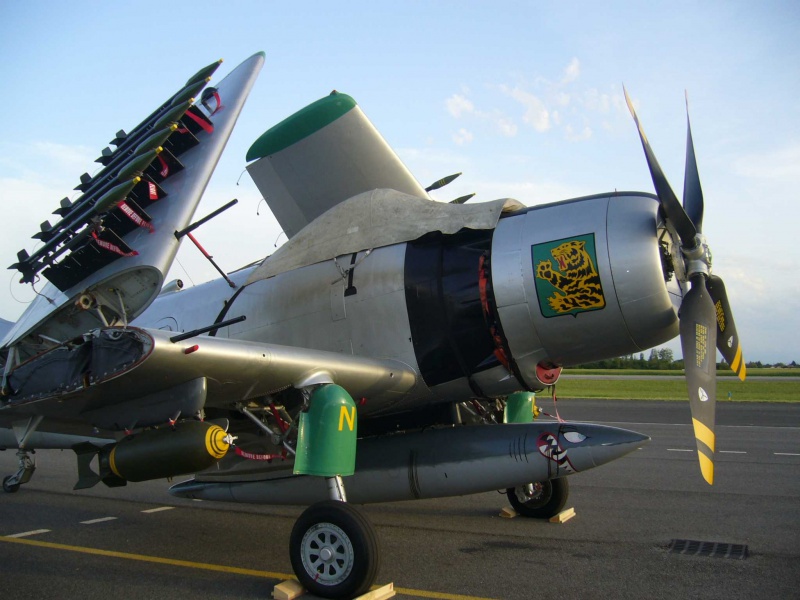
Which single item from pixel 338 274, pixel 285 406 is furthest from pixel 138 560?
pixel 338 274

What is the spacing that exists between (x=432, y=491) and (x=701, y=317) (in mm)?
2805

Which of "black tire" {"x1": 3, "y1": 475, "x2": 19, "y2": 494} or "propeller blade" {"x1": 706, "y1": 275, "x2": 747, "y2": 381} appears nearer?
"propeller blade" {"x1": 706, "y1": 275, "x2": 747, "y2": 381}

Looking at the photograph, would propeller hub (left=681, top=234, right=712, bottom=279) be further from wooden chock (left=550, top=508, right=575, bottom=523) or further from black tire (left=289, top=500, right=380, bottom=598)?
black tire (left=289, top=500, right=380, bottom=598)

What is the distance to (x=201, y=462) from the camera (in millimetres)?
4926

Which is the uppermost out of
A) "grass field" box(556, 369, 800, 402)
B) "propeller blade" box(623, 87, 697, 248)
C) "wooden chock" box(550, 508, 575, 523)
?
"propeller blade" box(623, 87, 697, 248)

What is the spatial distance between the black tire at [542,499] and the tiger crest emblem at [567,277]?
8.02 ft

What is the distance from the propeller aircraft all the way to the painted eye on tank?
0.5 inches

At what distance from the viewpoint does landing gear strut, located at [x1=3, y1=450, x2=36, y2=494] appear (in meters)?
8.91

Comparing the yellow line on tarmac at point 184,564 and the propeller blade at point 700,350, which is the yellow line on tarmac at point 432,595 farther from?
the propeller blade at point 700,350

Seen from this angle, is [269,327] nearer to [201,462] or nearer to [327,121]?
[201,462]

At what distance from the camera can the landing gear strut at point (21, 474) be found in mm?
8906

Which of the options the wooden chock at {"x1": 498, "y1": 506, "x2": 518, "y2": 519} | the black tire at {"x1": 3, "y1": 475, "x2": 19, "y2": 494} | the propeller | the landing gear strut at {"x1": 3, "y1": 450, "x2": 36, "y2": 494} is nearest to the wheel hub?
the propeller

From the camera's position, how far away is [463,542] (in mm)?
6020

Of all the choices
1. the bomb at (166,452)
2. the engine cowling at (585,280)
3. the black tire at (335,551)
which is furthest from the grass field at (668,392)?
the bomb at (166,452)
